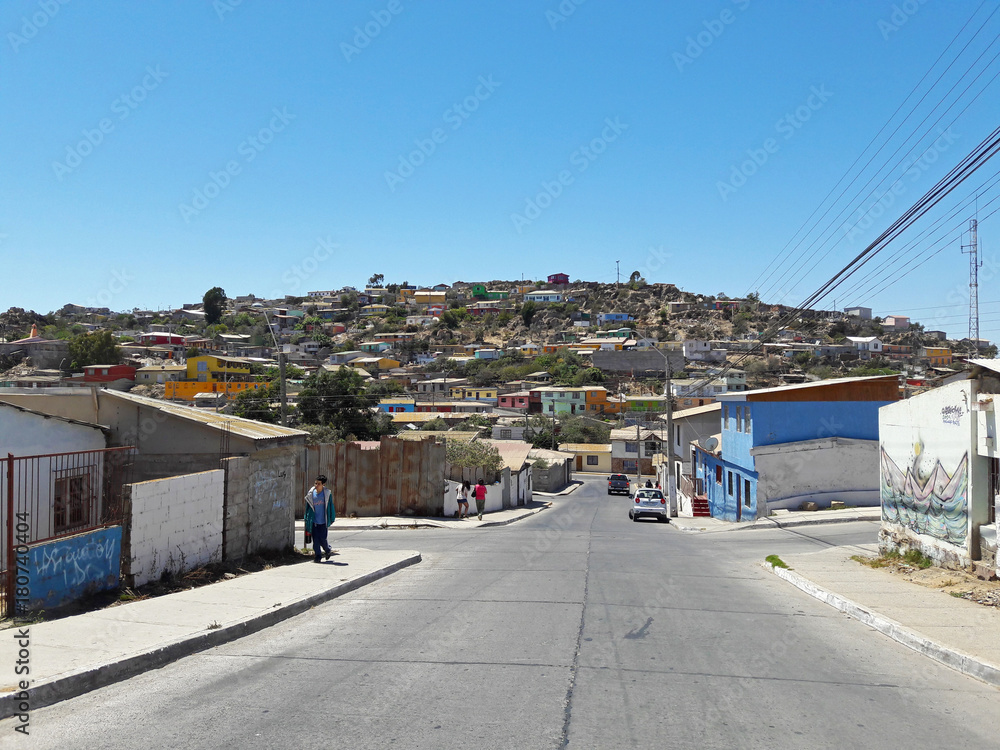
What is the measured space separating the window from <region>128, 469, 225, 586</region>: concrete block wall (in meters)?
1.24

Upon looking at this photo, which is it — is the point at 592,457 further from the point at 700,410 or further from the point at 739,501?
the point at 739,501

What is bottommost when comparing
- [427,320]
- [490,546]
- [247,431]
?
[490,546]

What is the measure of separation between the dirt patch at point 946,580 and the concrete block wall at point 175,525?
11.2 metres

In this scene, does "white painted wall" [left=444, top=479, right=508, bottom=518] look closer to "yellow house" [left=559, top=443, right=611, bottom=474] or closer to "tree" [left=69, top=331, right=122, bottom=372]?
"tree" [left=69, top=331, right=122, bottom=372]

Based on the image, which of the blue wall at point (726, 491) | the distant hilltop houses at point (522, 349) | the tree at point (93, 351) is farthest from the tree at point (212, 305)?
the blue wall at point (726, 491)

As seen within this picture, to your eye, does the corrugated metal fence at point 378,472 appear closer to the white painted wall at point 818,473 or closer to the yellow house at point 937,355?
the white painted wall at point 818,473

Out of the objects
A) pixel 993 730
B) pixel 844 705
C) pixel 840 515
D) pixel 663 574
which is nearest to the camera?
pixel 993 730

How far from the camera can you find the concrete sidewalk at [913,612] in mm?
7777

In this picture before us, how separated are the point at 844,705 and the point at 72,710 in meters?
6.10

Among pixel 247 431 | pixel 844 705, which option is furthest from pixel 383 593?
pixel 844 705

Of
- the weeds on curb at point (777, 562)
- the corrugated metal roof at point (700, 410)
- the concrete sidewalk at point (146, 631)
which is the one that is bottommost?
the weeds on curb at point (777, 562)

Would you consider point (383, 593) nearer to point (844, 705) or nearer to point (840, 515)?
point (844, 705)

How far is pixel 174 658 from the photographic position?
7422 mm

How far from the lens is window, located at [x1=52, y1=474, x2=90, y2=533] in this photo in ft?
36.7
